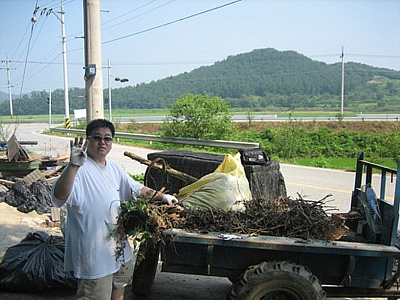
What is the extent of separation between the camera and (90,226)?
3195mm

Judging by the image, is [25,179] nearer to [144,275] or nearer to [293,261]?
[144,275]

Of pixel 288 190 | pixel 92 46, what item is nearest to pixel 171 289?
pixel 92 46

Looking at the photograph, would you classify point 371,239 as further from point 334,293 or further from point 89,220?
point 89,220

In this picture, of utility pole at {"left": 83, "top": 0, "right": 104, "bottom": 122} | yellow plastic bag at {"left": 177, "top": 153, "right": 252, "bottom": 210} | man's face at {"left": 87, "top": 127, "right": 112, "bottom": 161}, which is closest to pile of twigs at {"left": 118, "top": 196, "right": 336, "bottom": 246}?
yellow plastic bag at {"left": 177, "top": 153, "right": 252, "bottom": 210}

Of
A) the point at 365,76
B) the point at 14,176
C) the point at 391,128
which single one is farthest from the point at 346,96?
the point at 14,176

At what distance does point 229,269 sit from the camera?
3.83 m

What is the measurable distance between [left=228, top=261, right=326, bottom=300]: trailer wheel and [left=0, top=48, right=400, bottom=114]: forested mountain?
325ft

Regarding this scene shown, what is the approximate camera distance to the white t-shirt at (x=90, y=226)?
3186mm

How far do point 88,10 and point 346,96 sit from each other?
11686 cm

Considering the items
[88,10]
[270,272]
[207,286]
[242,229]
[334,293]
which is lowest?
[207,286]

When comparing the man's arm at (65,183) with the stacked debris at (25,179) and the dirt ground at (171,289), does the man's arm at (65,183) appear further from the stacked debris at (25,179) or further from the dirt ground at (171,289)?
the stacked debris at (25,179)

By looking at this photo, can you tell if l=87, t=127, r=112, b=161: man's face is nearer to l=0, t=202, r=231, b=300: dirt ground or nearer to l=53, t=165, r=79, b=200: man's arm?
l=53, t=165, r=79, b=200: man's arm

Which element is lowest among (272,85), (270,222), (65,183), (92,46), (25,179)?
(25,179)

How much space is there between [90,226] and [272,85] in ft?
454
